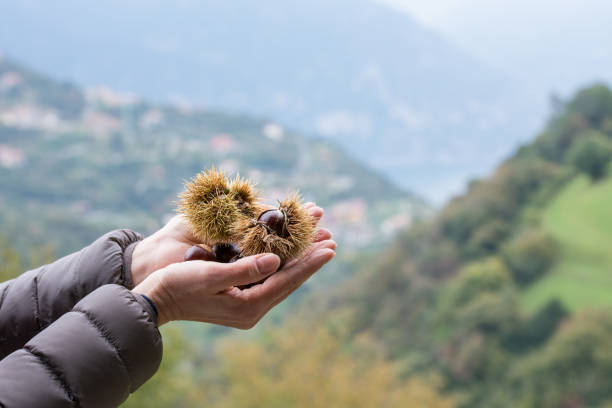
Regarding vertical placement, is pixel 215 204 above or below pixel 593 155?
below

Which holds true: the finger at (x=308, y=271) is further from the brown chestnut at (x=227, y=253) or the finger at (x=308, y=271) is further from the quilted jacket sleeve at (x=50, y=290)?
the quilted jacket sleeve at (x=50, y=290)

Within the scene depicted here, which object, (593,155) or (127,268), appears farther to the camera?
(593,155)

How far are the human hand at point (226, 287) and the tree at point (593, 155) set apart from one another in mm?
21914

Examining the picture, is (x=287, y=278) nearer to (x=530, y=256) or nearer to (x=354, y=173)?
(x=530, y=256)

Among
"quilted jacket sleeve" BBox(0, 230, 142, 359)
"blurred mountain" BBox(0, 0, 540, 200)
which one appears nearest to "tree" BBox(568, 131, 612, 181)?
"quilted jacket sleeve" BBox(0, 230, 142, 359)

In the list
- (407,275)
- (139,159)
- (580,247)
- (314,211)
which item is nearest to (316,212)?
Answer: (314,211)

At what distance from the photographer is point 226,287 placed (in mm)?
1309

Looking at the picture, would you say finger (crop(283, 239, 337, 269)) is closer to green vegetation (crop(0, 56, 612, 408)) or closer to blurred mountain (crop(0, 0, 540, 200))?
green vegetation (crop(0, 56, 612, 408))

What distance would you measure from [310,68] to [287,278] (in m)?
79.4

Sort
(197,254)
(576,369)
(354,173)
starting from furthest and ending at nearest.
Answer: (354,173) → (576,369) → (197,254)

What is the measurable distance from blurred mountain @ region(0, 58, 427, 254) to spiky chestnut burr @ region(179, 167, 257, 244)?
2333 cm

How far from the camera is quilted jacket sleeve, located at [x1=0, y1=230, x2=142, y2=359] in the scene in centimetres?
138

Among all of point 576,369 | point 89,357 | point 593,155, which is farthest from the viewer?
point 593,155

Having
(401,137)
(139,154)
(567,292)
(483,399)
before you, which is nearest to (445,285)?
(567,292)
